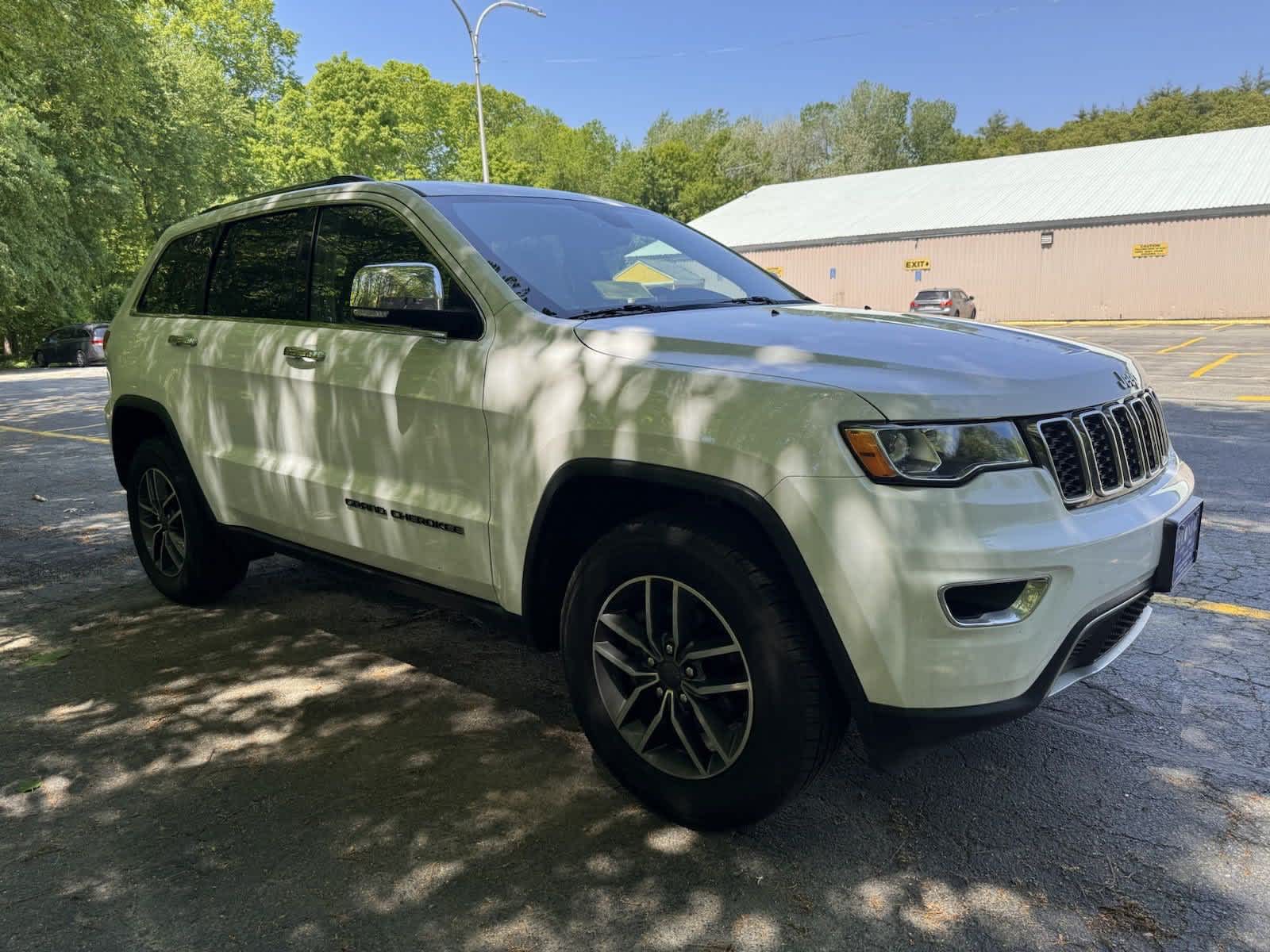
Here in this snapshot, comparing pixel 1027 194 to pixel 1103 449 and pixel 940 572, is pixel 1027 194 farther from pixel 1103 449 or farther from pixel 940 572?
→ pixel 940 572

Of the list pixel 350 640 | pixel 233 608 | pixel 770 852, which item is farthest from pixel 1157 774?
pixel 233 608

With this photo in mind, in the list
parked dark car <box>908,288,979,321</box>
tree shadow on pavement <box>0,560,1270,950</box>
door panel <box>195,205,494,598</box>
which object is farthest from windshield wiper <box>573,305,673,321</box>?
parked dark car <box>908,288,979,321</box>

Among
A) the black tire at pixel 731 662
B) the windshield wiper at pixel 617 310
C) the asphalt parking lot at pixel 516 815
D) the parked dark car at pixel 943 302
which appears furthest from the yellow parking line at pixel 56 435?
the parked dark car at pixel 943 302

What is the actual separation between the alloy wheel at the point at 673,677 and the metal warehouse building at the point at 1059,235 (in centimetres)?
3548

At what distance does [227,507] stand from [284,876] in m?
2.12

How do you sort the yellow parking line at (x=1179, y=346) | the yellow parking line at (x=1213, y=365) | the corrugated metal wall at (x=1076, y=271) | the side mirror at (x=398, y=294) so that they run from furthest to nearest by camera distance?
the corrugated metal wall at (x=1076, y=271) < the yellow parking line at (x=1179, y=346) < the yellow parking line at (x=1213, y=365) < the side mirror at (x=398, y=294)

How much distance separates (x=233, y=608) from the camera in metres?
4.86

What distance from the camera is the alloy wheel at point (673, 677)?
258cm

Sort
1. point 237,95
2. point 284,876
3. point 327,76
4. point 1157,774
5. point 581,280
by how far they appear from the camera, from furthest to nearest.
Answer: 1. point 237,95
2. point 327,76
3. point 581,280
4. point 1157,774
5. point 284,876

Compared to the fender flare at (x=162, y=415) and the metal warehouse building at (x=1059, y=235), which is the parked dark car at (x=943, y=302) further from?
the fender flare at (x=162, y=415)

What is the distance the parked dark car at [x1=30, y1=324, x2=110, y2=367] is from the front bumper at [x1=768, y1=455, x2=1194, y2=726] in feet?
100

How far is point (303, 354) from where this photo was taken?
372cm

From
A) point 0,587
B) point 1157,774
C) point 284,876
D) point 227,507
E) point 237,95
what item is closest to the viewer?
point 284,876

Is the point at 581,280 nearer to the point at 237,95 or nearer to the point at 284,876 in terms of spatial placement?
the point at 284,876
